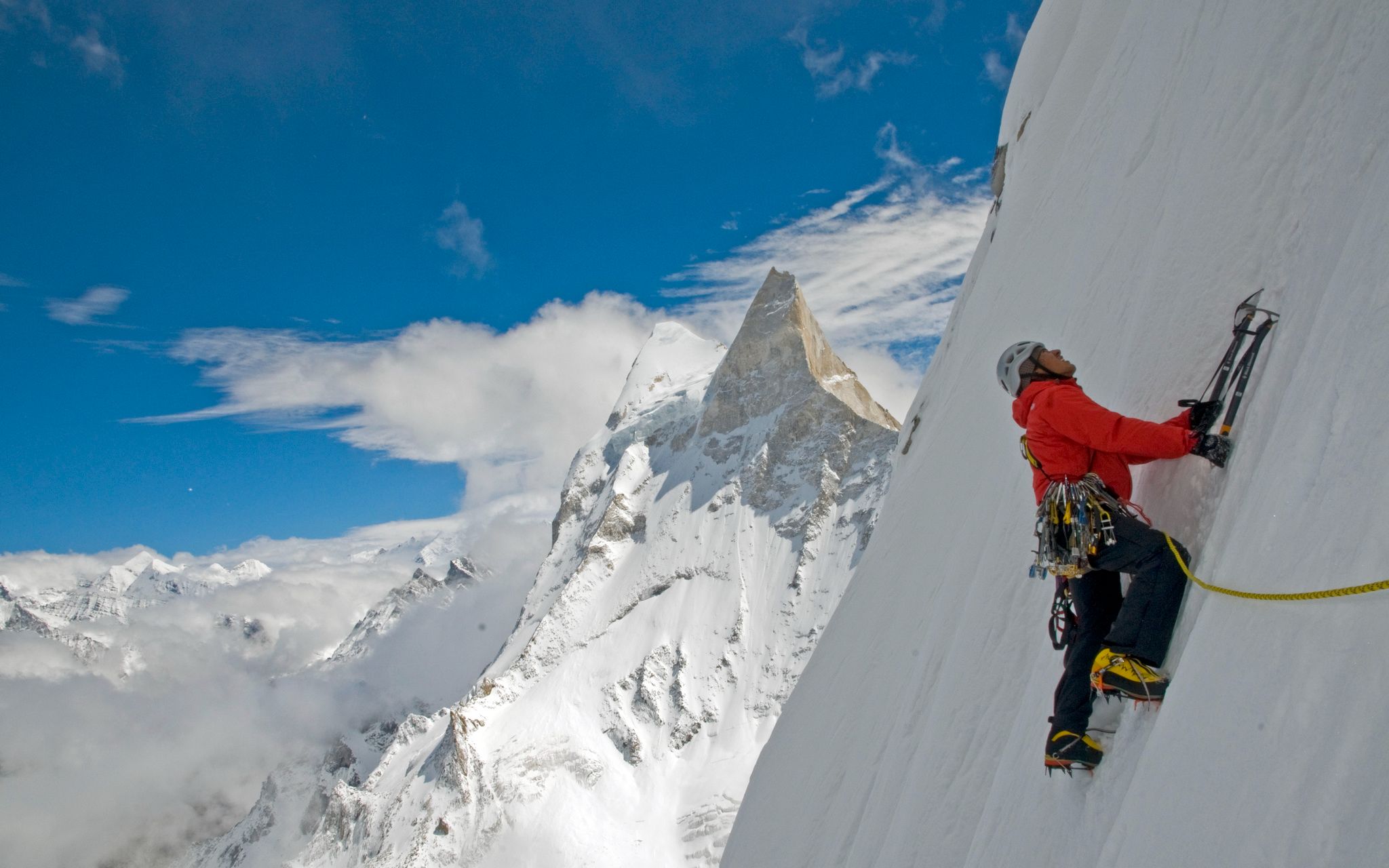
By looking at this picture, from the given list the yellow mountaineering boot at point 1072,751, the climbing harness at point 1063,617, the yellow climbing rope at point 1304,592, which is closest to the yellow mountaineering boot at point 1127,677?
the yellow mountaineering boot at point 1072,751

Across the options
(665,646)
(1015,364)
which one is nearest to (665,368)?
(665,646)

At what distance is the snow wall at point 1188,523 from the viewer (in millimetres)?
1996

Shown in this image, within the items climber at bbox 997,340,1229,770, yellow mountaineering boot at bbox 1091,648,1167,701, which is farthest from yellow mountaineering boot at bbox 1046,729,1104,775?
yellow mountaineering boot at bbox 1091,648,1167,701

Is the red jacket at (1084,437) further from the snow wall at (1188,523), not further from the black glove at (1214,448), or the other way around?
the snow wall at (1188,523)

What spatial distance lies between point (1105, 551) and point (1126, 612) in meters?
0.40

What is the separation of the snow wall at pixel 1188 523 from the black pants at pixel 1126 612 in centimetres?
12

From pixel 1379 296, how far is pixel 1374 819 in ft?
5.47

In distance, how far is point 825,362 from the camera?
119625 millimetres

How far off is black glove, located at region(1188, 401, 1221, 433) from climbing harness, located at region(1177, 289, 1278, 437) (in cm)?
3

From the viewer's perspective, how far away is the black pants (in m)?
3.02

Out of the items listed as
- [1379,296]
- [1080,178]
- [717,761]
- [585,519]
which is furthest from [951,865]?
A: [585,519]

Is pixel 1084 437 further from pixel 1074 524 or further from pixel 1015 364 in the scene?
pixel 1015 364

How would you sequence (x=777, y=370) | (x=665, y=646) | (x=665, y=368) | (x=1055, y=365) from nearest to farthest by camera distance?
(x=1055, y=365), (x=665, y=646), (x=777, y=370), (x=665, y=368)

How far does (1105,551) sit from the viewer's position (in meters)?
3.42
